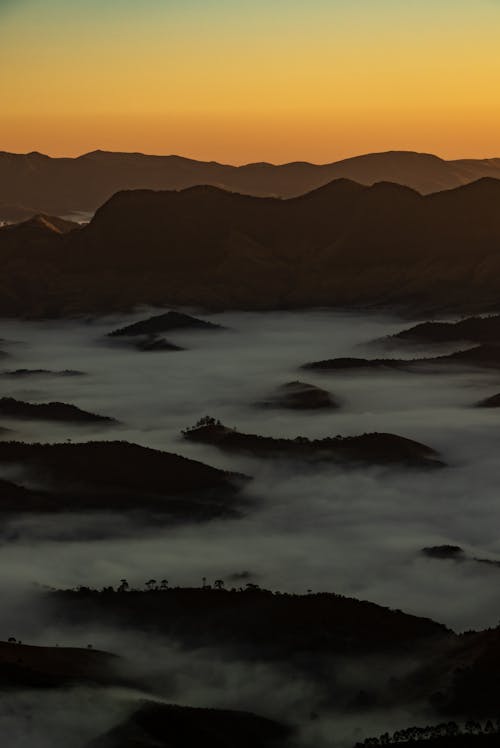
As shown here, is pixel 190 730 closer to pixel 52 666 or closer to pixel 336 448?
pixel 52 666

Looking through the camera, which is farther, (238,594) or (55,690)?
(238,594)

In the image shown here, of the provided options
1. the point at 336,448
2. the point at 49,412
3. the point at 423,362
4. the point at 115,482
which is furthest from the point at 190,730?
the point at 423,362

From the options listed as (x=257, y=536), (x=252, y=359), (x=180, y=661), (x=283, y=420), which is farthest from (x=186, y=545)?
(x=252, y=359)

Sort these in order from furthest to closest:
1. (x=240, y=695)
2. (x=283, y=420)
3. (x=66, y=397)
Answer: (x=66, y=397) → (x=283, y=420) → (x=240, y=695)

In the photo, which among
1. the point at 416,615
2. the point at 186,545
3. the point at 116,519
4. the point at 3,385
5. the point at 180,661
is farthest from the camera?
the point at 3,385

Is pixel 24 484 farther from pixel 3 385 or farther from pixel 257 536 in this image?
pixel 3 385

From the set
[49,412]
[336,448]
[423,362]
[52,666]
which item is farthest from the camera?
[423,362]

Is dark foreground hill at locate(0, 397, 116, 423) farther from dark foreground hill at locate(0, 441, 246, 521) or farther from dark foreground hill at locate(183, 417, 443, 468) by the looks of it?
dark foreground hill at locate(0, 441, 246, 521)

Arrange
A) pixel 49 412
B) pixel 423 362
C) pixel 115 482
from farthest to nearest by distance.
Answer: pixel 423 362, pixel 49 412, pixel 115 482

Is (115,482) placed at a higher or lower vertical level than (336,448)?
lower
